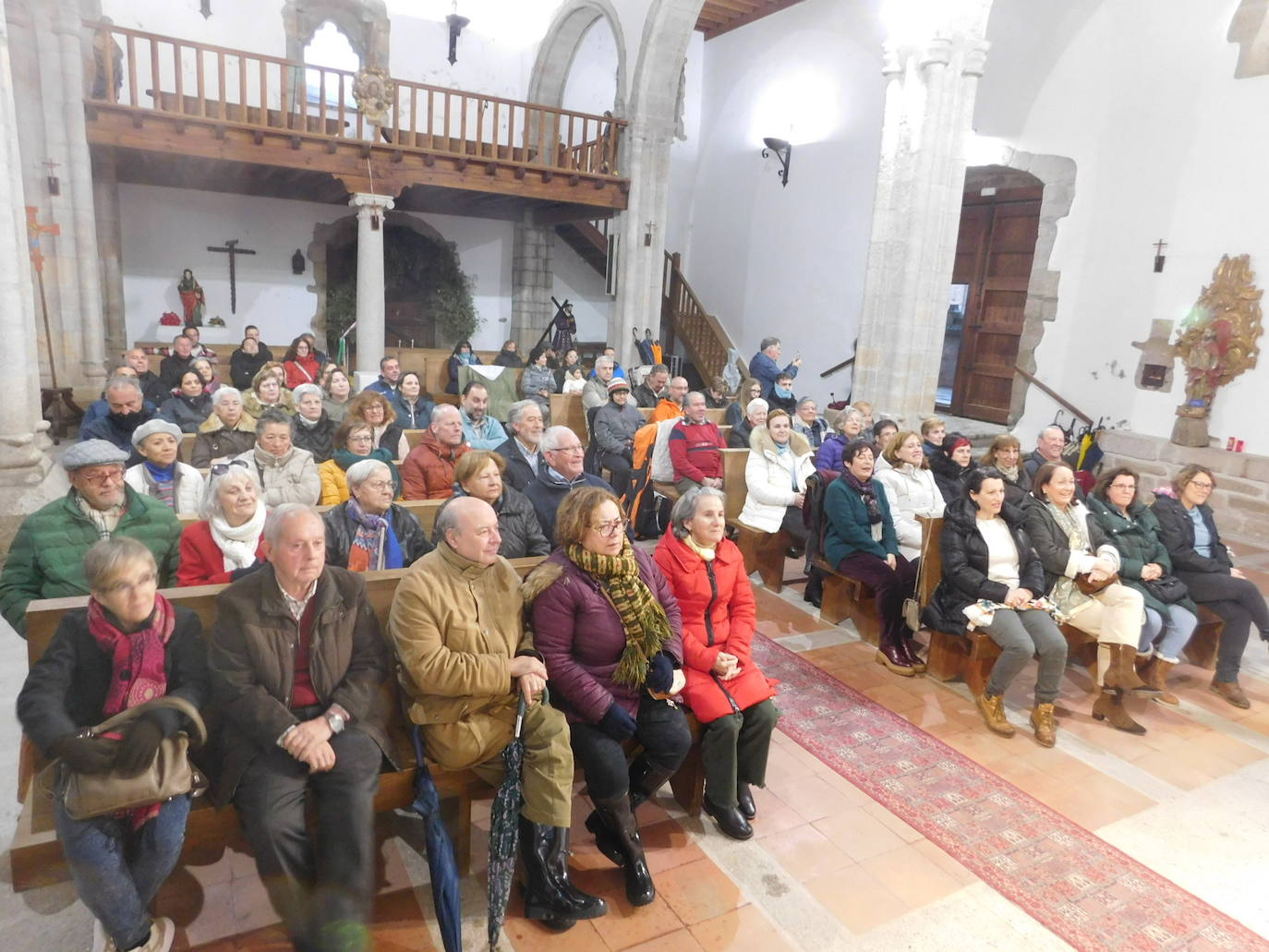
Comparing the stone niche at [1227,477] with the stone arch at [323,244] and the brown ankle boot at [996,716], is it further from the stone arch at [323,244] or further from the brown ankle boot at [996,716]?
the stone arch at [323,244]

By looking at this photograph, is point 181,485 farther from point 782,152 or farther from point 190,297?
point 782,152

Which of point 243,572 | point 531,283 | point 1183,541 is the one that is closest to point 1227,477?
point 1183,541

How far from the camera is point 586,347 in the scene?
1414cm

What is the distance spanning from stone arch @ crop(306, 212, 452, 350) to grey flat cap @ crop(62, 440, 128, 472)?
10.3 meters

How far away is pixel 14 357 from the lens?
186 inches

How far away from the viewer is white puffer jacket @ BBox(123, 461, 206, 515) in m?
3.60

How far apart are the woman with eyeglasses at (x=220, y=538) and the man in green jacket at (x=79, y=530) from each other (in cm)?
10

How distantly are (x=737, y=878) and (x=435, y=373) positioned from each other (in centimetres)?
712

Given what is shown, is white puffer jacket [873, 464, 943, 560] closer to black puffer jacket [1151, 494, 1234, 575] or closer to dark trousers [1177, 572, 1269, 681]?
black puffer jacket [1151, 494, 1234, 575]

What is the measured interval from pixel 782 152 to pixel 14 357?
1024 centimetres

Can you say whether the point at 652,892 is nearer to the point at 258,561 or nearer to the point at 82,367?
the point at 258,561

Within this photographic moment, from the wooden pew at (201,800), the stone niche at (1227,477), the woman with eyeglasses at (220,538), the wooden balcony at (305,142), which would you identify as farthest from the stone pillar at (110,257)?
the stone niche at (1227,477)

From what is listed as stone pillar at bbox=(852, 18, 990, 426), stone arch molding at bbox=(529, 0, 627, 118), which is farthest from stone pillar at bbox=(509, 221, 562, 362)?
stone pillar at bbox=(852, 18, 990, 426)

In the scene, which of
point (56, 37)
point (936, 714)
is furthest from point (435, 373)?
point (936, 714)
